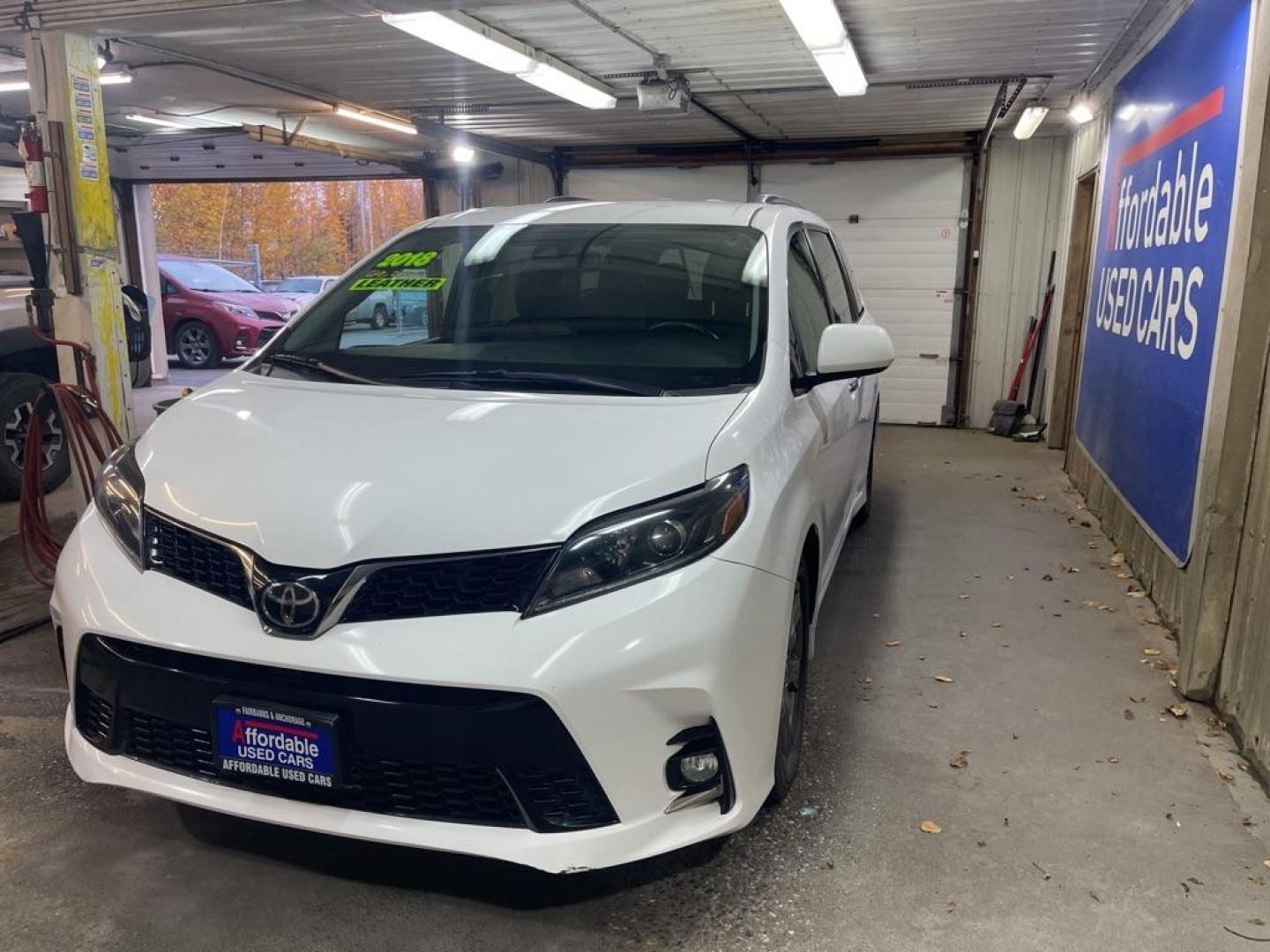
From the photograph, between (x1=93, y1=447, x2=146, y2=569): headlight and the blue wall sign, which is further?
the blue wall sign

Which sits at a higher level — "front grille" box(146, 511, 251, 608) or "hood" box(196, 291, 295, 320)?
"hood" box(196, 291, 295, 320)

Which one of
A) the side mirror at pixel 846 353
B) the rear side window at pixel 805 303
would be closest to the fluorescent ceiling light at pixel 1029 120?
the rear side window at pixel 805 303

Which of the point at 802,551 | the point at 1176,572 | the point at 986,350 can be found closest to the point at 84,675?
the point at 802,551

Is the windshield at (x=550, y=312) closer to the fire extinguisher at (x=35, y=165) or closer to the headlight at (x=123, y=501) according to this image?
the headlight at (x=123, y=501)

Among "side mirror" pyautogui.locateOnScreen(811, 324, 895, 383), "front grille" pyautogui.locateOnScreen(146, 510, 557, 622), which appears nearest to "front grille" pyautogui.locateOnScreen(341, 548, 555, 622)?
"front grille" pyautogui.locateOnScreen(146, 510, 557, 622)

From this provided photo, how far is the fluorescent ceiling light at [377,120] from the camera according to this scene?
7.76 m

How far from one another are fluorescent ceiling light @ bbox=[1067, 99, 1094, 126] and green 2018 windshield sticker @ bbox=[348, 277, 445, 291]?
19.5 feet

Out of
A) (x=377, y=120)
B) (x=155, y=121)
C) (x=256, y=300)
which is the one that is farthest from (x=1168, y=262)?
(x=256, y=300)

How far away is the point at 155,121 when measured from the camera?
8.53m

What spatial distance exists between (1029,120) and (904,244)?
1976 millimetres

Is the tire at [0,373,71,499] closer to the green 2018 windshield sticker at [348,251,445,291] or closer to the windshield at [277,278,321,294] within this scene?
the green 2018 windshield sticker at [348,251,445,291]

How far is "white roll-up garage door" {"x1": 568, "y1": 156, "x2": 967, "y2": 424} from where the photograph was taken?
364 inches

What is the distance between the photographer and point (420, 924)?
7.07 ft

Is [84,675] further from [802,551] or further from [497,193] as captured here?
[497,193]
